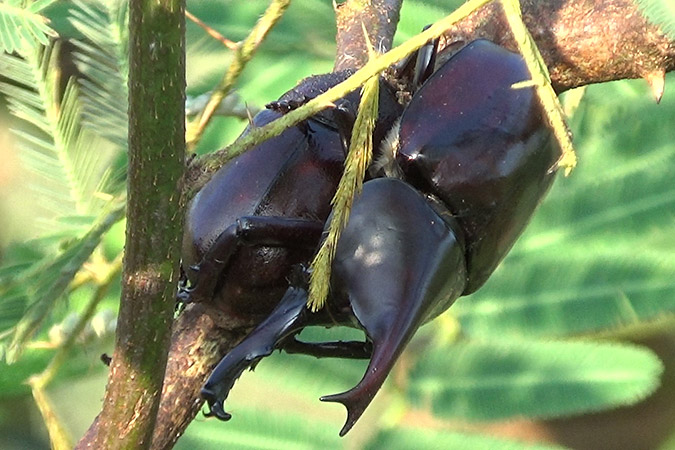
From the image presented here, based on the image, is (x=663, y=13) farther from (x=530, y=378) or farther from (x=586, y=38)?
(x=530, y=378)

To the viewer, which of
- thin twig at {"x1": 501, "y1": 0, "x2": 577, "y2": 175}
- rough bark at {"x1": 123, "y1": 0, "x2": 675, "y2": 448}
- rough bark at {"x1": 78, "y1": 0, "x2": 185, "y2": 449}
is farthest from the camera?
rough bark at {"x1": 123, "y1": 0, "x2": 675, "y2": 448}

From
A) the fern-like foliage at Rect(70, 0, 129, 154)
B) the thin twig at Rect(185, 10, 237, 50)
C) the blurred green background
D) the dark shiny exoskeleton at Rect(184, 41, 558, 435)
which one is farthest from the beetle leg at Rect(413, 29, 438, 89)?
the blurred green background

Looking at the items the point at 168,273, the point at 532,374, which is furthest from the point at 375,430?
the point at 168,273

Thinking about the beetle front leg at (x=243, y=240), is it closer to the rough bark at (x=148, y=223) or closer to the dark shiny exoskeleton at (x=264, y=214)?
the dark shiny exoskeleton at (x=264, y=214)

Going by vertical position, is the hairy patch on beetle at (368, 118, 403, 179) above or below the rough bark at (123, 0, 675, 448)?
below


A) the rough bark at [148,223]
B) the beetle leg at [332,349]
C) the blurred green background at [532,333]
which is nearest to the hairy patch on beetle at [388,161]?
the beetle leg at [332,349]

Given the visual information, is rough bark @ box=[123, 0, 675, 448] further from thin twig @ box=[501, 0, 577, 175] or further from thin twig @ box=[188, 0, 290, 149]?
thin twig @ box=[501, 0, 577, 175]

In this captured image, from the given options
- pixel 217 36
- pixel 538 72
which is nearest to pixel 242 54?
pixel 217 36
